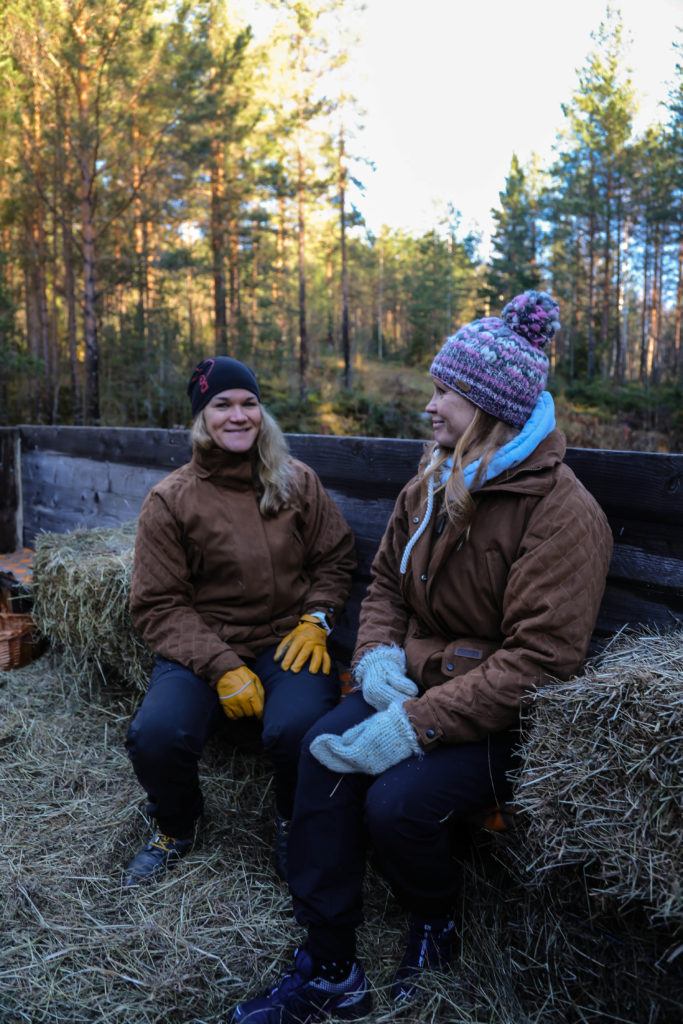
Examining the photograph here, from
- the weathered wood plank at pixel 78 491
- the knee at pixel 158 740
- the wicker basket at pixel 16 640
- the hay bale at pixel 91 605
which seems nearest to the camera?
the knee at pixel 158 740

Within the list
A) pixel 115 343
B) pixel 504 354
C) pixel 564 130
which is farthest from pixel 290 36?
pixel 504 354

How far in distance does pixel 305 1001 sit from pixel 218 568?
1514 mm

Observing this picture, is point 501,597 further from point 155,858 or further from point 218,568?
point 155,858

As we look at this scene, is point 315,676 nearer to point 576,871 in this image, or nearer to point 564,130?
point 576,871

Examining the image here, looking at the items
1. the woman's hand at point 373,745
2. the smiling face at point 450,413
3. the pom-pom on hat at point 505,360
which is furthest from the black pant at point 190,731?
the pom-pom on hat at point 505,360

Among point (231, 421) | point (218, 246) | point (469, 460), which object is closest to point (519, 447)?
point (469, 460)

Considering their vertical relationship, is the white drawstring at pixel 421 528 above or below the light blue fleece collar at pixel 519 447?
below

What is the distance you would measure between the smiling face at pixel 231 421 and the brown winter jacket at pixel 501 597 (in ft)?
2.64

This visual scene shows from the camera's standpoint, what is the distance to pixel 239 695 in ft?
8.87

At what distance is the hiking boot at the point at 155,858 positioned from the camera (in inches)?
105

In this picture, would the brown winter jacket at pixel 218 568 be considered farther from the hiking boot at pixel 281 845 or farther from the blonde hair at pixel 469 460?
the blonde hair at pixel 469 460

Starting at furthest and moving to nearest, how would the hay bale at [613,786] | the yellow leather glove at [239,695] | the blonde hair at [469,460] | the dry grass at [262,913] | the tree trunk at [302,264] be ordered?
1. the tree trunk at [302,264]
2. the yellow leather glove at [239,695]
3. the blonde hair at [469,460]
4. the dry grass at [262,913]
5. the hay bale at [613,786]

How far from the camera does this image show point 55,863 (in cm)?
279

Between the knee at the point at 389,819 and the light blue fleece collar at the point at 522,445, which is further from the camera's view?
the light blue fleece collar at the point at 522,445
